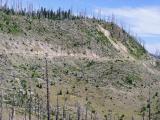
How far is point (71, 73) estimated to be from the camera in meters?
133

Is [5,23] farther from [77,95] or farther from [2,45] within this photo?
[77,95]

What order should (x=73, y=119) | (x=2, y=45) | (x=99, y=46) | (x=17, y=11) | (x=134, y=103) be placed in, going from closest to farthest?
(x=73, y=119), (x=134, y=103), (x=2, y=45), (x=99, y=46), (x=17, y=11)

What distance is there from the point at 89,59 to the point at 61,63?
16.4 m

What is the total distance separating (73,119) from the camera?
90.4 meters

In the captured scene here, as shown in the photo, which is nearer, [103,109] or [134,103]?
[103,109]

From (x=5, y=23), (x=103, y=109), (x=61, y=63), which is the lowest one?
(x=103, y=109)

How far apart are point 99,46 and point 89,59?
1913 centimetres

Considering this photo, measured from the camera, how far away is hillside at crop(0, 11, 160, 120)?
322 feet

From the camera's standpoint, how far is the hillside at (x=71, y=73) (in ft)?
322

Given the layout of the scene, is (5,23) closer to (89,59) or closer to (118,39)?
(89,59)

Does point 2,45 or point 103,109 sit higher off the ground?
point 2,45

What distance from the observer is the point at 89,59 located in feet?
510

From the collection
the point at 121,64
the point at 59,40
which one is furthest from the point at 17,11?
the point at 121,64

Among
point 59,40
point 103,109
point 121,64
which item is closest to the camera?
point 103,109
